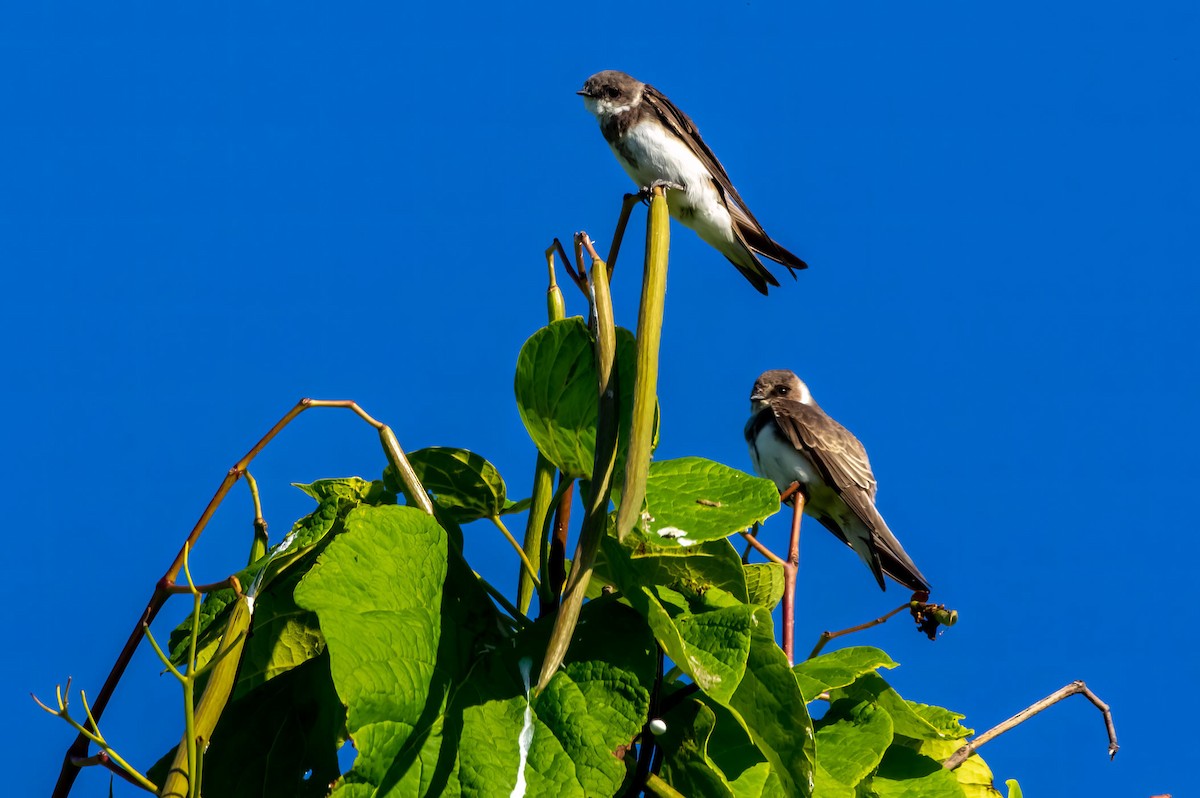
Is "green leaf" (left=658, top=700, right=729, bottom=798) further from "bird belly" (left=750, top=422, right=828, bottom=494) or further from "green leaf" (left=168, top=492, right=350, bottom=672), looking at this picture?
"bird belly" (left=750, top=422, right=828, bottom=494)

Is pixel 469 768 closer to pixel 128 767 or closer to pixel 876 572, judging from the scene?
pixel 128 767

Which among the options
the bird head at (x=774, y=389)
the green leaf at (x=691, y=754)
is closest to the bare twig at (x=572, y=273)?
the green leaf at (x=691, y=754)

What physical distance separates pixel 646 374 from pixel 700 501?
0.85ft

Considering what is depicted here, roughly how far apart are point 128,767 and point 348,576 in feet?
1.07

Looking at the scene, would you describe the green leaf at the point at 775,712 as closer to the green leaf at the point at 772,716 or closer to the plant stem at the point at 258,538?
the green leaf at the point at 772,716

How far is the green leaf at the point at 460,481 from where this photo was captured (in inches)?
67.6

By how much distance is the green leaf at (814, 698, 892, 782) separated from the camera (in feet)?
5.43

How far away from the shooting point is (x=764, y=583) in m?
1.78

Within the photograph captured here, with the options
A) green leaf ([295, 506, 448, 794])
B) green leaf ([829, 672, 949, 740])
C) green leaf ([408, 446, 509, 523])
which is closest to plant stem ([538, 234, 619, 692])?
green leaf ([295, 506, 448, 794])

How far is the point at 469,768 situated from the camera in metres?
1.42

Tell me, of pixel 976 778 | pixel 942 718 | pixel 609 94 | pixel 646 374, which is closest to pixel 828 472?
pixel 609 94

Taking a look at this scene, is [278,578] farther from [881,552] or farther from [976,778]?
[881,552]

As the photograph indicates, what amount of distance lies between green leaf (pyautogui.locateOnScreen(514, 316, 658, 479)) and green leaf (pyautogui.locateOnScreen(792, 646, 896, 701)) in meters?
0.43

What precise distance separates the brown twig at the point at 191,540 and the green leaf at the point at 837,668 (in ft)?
1.91
